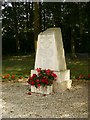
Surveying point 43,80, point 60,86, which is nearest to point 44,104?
point 43,80

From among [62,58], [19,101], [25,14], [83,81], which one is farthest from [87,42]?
[19,101]

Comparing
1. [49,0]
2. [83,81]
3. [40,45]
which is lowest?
[83,81]

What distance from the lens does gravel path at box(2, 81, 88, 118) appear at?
4.99 meters

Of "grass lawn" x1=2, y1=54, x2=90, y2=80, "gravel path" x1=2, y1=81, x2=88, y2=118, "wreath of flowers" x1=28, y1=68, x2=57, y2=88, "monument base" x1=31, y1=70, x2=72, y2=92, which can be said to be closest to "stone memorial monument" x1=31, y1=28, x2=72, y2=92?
"monument base" x1=31, y1=70, x2=72, y2=92

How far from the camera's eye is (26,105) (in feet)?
18.8

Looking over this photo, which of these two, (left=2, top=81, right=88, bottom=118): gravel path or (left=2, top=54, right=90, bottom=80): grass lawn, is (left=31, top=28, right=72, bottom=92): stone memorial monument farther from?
(left=2, top=54, right=90, bottom=80): grass lawn

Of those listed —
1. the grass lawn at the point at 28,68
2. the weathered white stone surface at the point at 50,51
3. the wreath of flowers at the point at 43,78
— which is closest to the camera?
the wreath of flowers at the point at 43,78

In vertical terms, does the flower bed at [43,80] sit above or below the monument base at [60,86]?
above

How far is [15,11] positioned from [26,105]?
14962 millimetres

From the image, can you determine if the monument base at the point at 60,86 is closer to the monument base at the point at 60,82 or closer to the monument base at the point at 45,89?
the monument base at the point at 60,82

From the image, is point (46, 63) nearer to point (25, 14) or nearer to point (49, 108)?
point (49, 108)

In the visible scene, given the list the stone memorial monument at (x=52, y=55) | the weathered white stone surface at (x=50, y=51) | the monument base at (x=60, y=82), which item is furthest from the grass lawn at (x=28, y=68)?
the weathered white stone surface at (x=50, y=51)

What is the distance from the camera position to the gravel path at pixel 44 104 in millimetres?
4988

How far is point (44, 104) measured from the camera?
5773 millimetres
